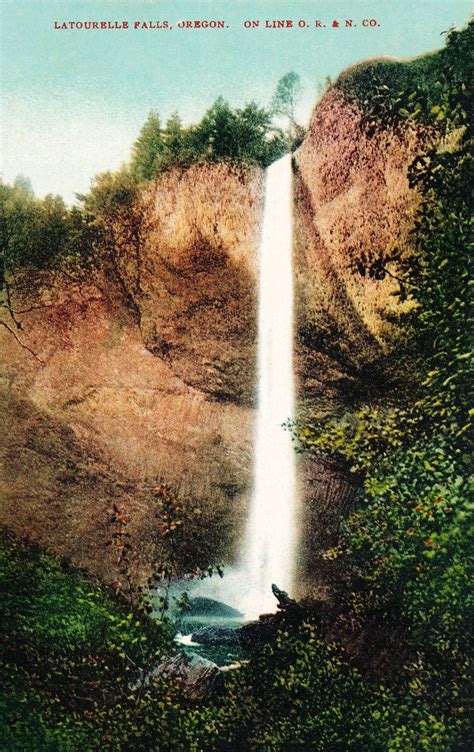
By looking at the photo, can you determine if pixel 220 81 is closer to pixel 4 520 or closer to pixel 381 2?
pixel 381 2

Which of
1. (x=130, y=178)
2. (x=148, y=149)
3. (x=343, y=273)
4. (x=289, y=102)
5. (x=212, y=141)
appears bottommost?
(x=343, y=273)

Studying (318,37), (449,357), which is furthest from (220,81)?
(449,357)

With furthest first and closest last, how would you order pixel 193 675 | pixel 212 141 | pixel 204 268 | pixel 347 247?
pixel 204 268, pixel 212 141, pixel 347 247, pixel 193 675

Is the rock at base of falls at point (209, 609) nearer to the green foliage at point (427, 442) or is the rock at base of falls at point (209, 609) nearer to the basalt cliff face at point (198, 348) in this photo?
the basalt cliff face at point (198, 348)

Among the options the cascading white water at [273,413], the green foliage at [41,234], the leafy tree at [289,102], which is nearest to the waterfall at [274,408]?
the cascading white water at [273,413]

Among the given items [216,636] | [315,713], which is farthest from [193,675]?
[315,713]

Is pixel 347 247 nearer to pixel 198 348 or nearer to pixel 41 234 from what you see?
pixel 198 348
